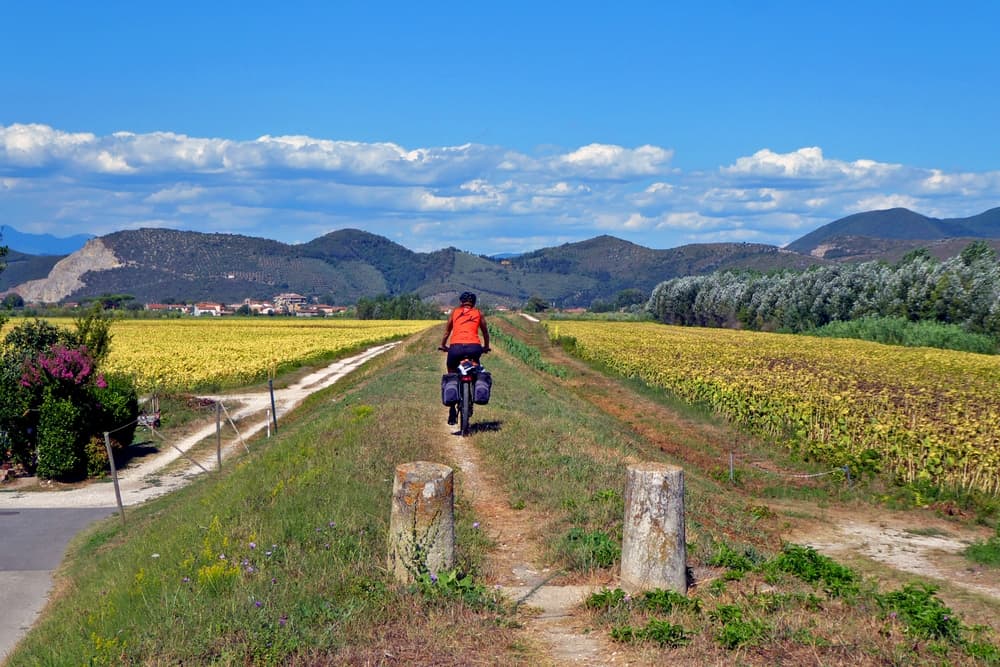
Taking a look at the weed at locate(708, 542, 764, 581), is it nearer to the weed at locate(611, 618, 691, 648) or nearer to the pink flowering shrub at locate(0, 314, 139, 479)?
the weed at locate(611, 618, 691, 648)

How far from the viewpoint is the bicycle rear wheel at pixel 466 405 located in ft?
44.5

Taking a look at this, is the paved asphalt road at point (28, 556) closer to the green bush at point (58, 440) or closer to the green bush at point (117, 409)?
the green bush at point (58, 440)

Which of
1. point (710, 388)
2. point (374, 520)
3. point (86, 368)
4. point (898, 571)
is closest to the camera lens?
point (374, 520)

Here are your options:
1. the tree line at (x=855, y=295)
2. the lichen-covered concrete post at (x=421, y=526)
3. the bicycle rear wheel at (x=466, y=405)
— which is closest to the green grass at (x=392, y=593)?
the lichen-covered concrete post at (x=421, y=526)

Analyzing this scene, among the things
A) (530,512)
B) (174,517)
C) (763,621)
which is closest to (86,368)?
(174,517)

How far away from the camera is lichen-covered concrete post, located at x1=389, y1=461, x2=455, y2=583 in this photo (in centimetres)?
698

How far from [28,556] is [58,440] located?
24.6 feet

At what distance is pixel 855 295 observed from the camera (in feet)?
255

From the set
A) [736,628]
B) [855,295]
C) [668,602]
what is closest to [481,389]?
[668,602]

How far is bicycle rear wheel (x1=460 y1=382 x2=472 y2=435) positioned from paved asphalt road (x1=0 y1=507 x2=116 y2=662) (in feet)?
20.8

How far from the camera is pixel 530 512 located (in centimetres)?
963

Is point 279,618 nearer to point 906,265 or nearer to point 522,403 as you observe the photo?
point 522,403

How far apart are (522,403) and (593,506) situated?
32.3 ft

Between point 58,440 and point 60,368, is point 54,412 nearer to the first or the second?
point 58,440
